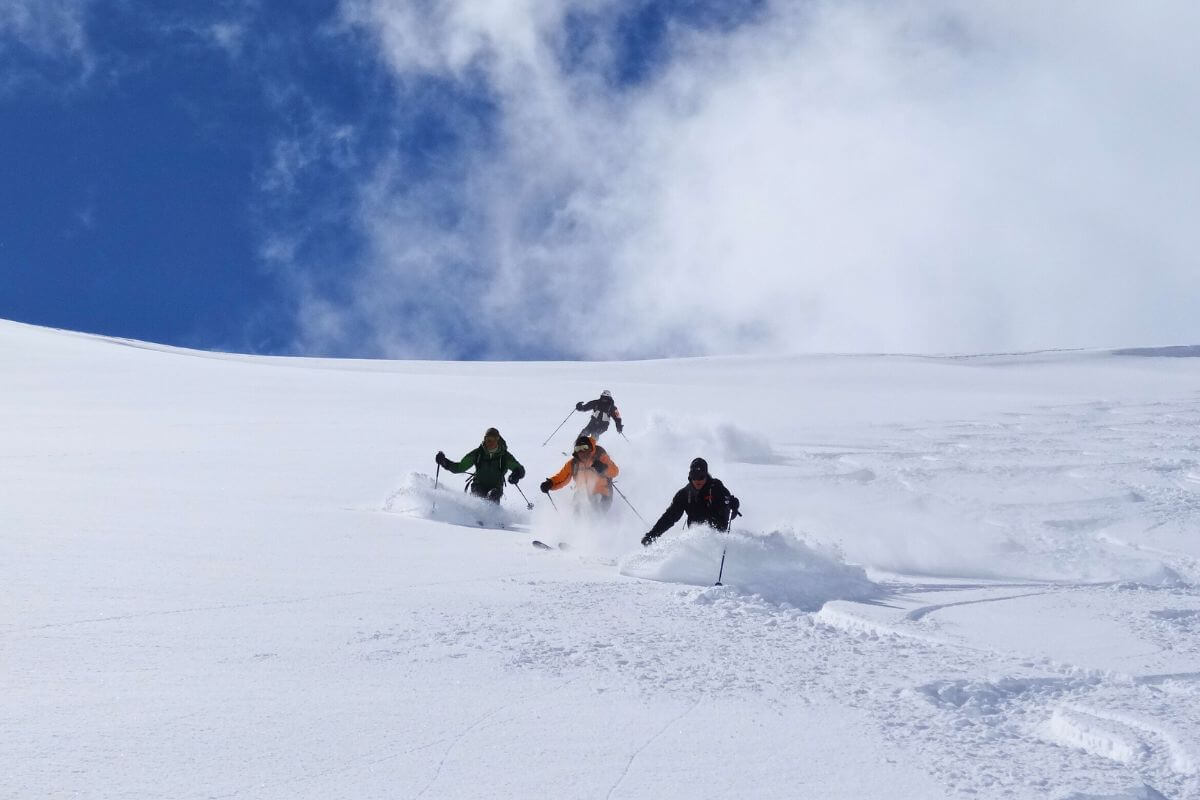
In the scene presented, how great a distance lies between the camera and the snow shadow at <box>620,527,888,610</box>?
7.22 m

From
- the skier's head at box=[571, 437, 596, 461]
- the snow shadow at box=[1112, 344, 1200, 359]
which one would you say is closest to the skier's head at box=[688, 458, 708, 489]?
the skier's head at box=[571, 437, 596, 461]

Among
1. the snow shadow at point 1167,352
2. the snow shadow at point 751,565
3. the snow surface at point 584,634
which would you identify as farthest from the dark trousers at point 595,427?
the snow shadow at point 1167,352

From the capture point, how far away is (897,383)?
3516cm

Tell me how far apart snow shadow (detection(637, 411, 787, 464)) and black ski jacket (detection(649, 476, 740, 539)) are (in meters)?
8.30

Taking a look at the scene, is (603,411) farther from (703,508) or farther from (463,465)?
(703,508)

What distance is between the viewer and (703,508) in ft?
28.1

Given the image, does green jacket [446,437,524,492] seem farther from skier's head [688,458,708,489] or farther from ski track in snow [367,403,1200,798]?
ski track in snow [367,403,1200,798]

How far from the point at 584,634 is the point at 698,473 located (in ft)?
9.79

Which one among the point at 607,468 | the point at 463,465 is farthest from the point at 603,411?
the point at 607,468

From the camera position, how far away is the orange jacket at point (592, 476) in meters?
10.4

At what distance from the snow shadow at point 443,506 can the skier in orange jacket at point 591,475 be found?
3.05 feet

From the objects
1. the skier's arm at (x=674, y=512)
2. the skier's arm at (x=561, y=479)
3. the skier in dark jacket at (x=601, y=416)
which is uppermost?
the skier in dark jacket at (x=601, y=416)

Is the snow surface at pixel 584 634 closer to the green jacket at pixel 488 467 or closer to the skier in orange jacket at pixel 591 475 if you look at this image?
the skier in orange jacket at pixel 591 475

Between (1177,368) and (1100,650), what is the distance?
42.6 m
